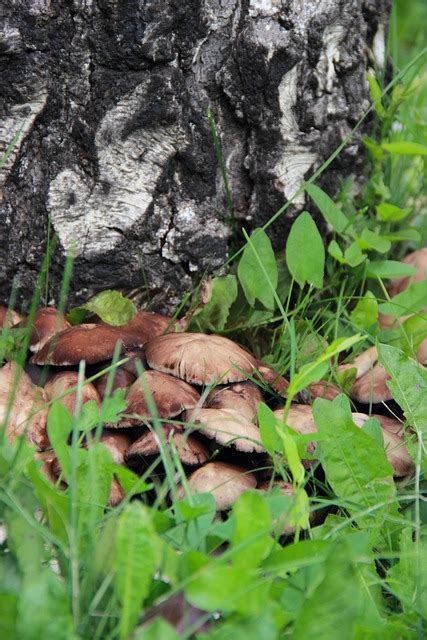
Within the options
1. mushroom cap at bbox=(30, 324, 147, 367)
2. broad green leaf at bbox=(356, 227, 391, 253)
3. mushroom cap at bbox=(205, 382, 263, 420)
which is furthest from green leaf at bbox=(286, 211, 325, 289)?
mushroom cap at bbox=(30, 324, 147, 367)

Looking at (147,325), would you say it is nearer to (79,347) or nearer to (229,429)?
(79,347)

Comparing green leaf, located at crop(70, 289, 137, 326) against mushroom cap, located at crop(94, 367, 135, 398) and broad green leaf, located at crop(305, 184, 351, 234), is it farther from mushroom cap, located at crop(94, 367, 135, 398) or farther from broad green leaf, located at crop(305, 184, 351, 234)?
broad green leaf, located at crop(305, 184, 351, 234)

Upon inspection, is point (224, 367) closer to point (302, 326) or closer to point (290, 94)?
point (302, 326)

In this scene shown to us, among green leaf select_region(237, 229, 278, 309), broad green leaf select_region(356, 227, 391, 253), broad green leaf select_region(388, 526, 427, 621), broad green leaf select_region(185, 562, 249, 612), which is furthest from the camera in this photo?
broad green leaf select_region(356, 227, 391, 253)

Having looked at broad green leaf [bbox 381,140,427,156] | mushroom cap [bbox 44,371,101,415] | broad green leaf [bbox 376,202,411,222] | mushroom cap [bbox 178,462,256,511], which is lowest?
mushroom cap [bbox 178,462,256,511]

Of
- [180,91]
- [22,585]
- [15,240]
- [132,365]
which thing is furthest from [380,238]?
[22,585]

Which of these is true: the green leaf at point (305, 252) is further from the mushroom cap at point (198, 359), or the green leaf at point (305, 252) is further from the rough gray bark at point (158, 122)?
the mushroom cap at point (198, 359)

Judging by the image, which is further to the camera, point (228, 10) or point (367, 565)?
point (228, 10)

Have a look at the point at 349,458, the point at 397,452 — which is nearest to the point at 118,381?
the point at 349,458
